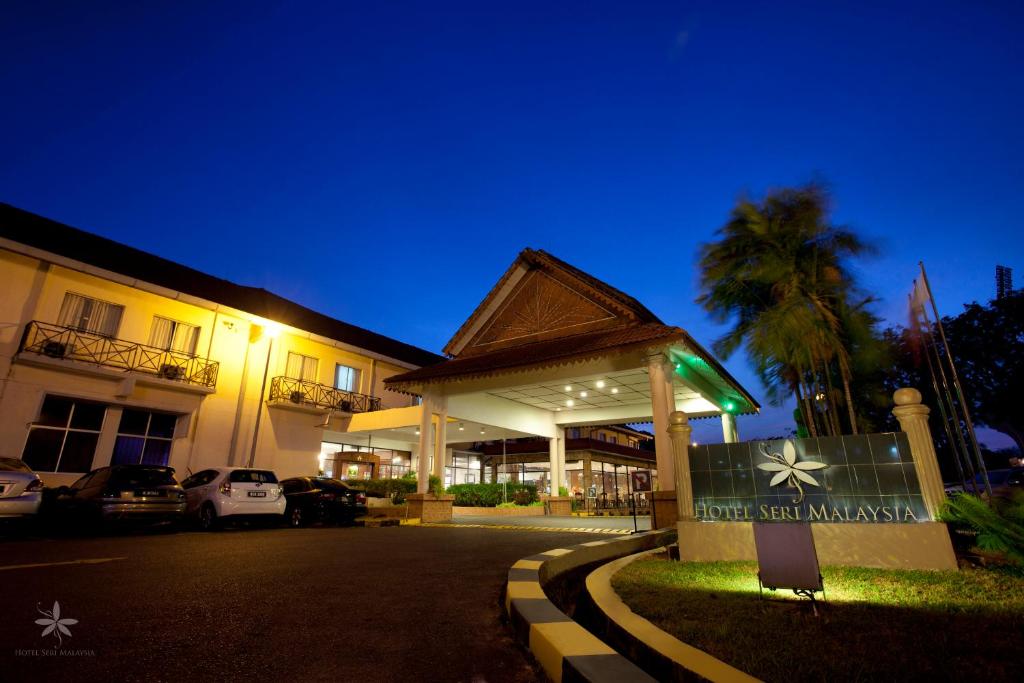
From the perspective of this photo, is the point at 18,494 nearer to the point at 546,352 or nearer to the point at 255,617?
the point at 255,617

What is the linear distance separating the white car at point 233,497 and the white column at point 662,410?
9273 millimetres

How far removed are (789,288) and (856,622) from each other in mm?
12274

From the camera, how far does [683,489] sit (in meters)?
7.71

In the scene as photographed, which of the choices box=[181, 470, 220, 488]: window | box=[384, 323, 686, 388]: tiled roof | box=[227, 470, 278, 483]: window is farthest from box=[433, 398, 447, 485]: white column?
box=[181, 470, 220, 488]: window

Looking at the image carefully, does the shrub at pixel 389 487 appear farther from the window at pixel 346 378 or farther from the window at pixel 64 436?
the window at pixel 64 436

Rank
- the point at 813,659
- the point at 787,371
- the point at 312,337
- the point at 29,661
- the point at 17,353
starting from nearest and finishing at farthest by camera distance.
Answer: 1. the point at 29,661
2. the point at 813,659
3. the point at 17,353
4. the point at 787,371
5. the point at 312,337

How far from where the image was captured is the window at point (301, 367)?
68.6 feet

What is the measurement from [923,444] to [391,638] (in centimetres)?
700

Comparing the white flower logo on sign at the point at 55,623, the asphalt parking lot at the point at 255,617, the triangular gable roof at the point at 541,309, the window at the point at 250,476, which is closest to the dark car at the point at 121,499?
the window at the point at 250,476

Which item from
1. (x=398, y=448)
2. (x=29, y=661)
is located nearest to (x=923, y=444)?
(x=29, y=661)

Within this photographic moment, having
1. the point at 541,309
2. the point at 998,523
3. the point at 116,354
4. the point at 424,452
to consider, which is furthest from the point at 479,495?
the point at 998,523

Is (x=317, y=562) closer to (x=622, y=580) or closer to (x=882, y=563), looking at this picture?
(x=622, y=580)

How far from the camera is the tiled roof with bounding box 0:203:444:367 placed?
49.9 ft

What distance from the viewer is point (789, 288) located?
14117 millimetres
